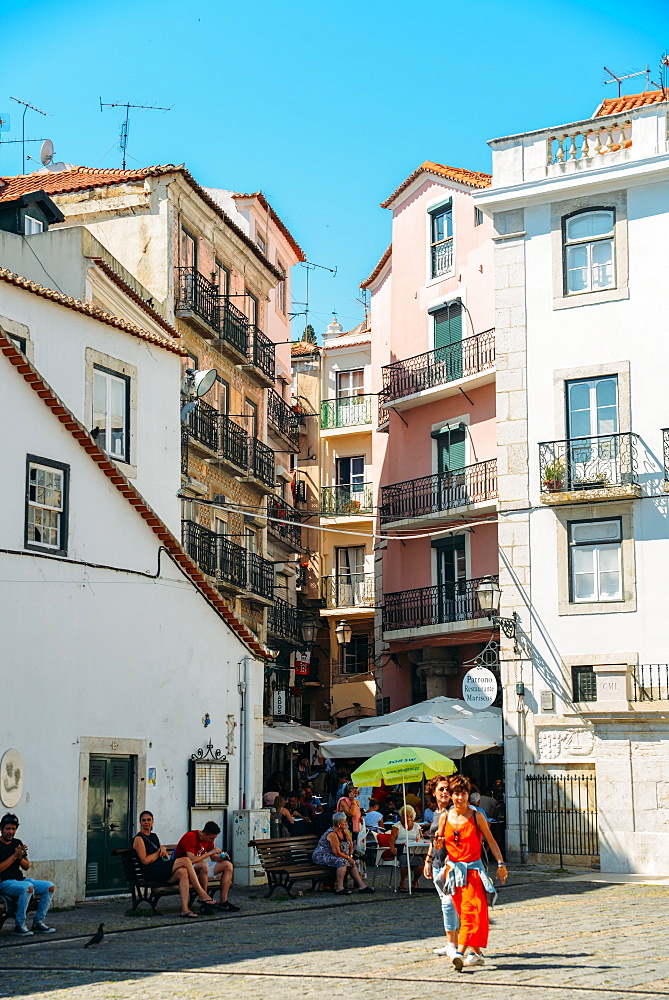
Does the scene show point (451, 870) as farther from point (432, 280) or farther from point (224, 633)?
point (432, 280)

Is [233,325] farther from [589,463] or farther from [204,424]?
[589,463]

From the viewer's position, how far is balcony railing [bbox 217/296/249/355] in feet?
118

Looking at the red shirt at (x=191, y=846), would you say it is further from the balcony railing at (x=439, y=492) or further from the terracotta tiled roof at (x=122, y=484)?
the balcony railing at (x=439, y=492)

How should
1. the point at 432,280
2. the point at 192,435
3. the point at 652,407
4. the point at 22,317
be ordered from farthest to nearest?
the point at 432,280, the point at 192,435, the point at 652,407, the point at 22,317

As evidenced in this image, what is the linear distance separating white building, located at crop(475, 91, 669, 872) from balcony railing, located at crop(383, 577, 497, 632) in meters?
5.17

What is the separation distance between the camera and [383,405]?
38719mm

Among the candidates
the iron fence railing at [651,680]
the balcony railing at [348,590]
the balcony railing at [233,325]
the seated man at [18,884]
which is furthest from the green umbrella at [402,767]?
the balcony railing at [348,590]

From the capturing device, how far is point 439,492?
36.6 m

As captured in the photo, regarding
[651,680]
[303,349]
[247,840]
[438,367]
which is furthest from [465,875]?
[303,349]

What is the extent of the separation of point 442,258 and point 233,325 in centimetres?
628

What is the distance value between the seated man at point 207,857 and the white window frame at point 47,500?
450 cm

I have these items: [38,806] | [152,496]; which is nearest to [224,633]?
[152,496]

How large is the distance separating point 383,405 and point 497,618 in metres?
10.8

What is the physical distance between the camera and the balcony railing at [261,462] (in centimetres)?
3762
